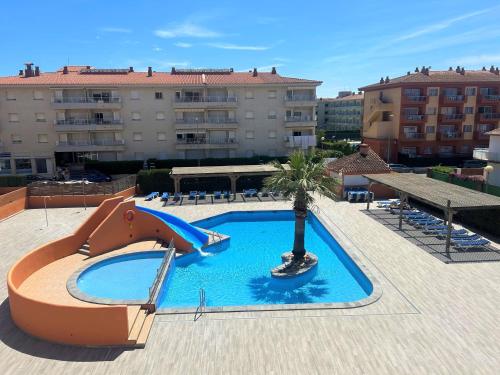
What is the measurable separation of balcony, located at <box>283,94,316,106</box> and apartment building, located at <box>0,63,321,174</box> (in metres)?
0.13

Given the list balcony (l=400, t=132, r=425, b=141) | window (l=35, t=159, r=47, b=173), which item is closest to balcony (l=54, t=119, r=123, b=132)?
window (l=35, t=159, r=47, b=173)

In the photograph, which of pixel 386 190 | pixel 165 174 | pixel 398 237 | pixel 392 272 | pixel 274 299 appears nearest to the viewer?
pixel 274 299

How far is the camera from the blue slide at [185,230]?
76.5 feet

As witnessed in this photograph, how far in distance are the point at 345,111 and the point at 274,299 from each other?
300 feet

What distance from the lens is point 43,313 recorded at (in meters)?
12.6

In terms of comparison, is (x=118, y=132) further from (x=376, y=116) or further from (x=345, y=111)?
(x=345, y=111)

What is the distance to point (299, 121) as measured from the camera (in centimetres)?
4959

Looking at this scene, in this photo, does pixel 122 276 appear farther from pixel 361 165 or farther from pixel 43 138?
pixel 43 138

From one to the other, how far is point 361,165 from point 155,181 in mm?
20069

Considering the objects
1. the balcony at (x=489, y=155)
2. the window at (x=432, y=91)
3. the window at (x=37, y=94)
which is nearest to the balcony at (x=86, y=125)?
the window at (x=37, y=94)

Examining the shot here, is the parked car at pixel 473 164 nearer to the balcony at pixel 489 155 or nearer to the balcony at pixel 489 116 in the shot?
the balcony at pixel 489 116

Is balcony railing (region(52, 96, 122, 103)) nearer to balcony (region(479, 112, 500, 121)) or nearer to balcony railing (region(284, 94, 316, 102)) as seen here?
balcony railing (region(284, 94, 316, 102))

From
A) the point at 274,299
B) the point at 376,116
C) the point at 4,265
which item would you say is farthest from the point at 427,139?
the point at 4,265

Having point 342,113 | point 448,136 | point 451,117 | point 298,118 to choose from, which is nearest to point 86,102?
point 298,118
